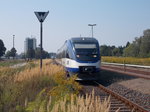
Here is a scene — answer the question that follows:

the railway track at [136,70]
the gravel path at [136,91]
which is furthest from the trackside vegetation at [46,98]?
the railway track at [136,70]

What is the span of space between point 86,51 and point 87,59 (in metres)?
0.68

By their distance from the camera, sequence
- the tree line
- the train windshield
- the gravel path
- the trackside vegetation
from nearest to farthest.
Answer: the trackside vegetation, the gravel path, the train windshield, the tree line

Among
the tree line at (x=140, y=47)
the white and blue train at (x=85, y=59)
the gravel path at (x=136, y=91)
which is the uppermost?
the tree line at (x=140, y=47)

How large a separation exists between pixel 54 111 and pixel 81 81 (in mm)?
18354

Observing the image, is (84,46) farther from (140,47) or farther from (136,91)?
(140,47)

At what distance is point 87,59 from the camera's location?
2261 cm

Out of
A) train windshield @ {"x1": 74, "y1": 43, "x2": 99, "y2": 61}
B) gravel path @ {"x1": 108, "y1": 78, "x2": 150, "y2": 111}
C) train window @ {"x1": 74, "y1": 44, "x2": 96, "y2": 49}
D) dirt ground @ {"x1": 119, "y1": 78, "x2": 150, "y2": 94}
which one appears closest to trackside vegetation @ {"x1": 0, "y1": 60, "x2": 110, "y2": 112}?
gravel path @ {"x1": 108, "y1": 78, "x2": 150, "y2": 111}

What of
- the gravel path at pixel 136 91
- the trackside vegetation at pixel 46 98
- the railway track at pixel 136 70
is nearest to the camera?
the trackside vegetation at pixel 46 98

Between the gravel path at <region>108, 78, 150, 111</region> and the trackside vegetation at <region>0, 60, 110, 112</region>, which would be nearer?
the trackside vegetation at <region>0, 60, 110, 112</region>

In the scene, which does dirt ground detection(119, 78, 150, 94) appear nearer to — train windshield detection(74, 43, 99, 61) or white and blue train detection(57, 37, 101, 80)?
white and blue train detection(57, 37, 101, 80)

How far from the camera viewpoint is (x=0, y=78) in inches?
608

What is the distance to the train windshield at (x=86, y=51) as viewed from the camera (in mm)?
22672

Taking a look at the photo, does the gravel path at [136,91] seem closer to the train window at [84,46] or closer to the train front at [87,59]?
the train front at [87,59]

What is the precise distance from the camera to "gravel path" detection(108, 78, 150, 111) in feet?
46.4
